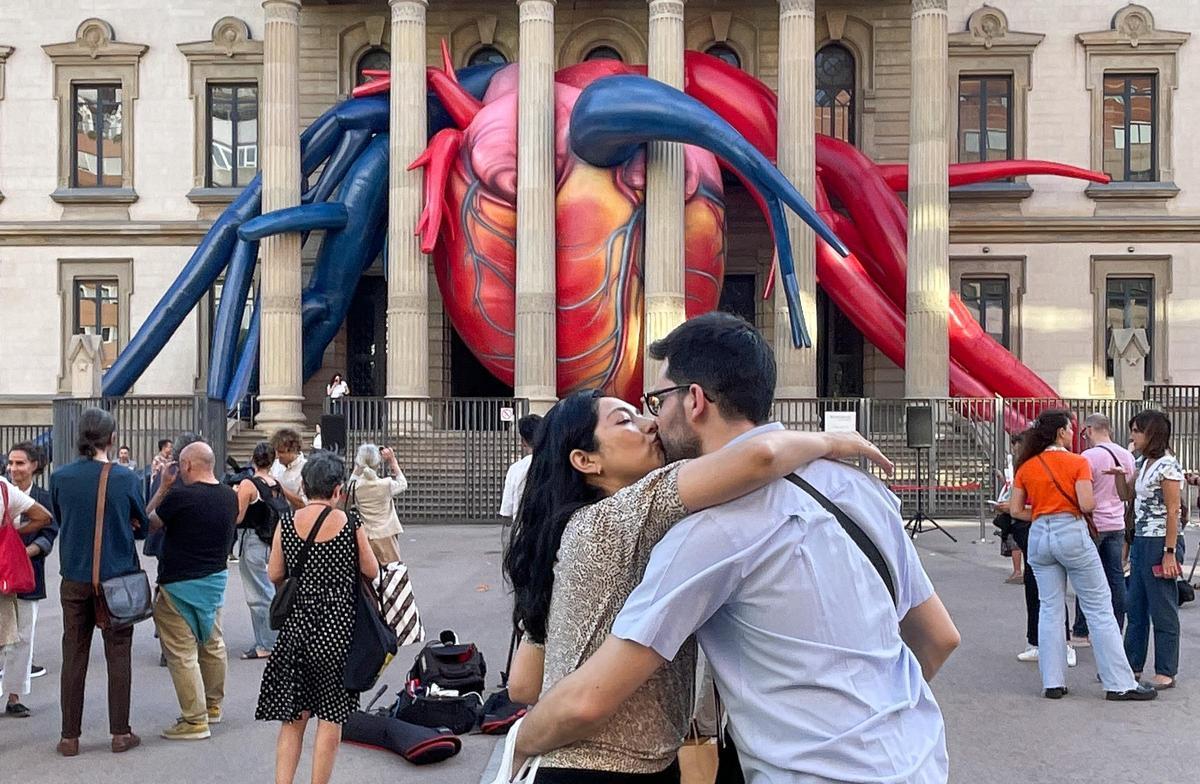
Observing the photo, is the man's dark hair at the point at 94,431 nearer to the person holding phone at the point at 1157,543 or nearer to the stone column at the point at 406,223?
the person holding phone at the point at 1157,543

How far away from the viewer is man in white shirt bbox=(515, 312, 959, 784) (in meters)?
2.69

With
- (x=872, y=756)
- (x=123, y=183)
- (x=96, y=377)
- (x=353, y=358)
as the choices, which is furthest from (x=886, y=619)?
(x=123, y=183)

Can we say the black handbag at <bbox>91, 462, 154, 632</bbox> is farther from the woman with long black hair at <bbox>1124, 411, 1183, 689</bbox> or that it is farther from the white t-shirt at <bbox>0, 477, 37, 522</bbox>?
the woman with long black hair at <bbox>1124, 411, 1183, 689</bbox>

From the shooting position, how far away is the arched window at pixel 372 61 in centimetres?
3247

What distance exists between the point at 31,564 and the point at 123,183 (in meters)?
26.0

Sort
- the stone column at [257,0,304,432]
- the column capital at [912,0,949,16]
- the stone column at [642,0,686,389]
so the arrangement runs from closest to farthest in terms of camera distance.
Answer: the stone column at [642,0,686,389] < the stone column at [257,0,304,432] < the column capital at [912,0,949,16]

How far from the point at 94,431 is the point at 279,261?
20.0m

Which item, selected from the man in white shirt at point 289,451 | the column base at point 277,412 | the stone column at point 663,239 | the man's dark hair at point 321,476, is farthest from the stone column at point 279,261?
the man's dark hair at point 321,476

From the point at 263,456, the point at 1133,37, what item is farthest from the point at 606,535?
the point at 1133,37

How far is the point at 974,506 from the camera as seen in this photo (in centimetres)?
2492

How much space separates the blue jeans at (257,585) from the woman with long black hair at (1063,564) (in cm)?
583

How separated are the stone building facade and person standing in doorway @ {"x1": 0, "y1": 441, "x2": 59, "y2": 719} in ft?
73.7

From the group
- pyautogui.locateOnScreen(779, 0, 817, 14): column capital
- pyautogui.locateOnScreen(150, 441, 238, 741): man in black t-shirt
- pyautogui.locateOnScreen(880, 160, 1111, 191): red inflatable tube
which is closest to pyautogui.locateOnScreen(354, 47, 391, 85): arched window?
pyautogui.locateOnScreen(779, 0, 817, 14): column capital

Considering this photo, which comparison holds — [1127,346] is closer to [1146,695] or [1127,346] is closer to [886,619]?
[1146,695]
